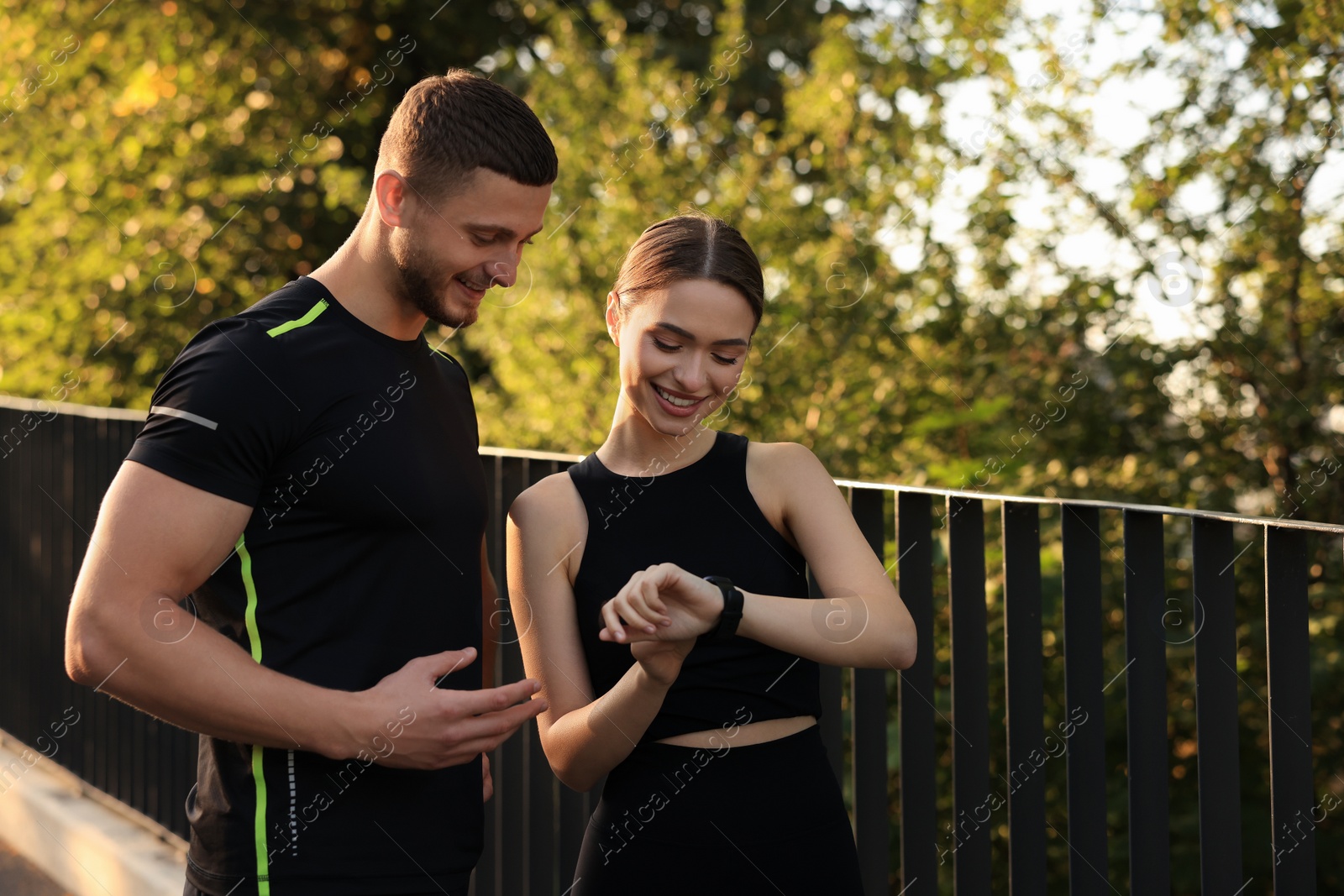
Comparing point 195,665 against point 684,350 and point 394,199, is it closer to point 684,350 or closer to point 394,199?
point 394,199

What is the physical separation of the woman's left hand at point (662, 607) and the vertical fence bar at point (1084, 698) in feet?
2.17

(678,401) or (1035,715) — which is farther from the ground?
(678,401)

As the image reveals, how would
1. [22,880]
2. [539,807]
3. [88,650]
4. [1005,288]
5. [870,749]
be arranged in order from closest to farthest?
[88,650] → [870,749] → [539,807] → [22,880] → [1005,288]

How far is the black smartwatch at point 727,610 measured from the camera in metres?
1.75

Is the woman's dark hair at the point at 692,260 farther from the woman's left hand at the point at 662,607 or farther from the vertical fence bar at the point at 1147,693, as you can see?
the vertical fence bar at the point at 1147,693

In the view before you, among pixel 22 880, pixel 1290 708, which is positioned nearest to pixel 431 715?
pixel 1290 708

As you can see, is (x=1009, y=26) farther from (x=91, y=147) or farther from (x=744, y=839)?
(x=91, y=147)

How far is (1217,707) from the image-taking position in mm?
1826

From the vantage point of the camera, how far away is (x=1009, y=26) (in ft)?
20.2

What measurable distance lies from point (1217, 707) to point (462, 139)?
4.62 ft

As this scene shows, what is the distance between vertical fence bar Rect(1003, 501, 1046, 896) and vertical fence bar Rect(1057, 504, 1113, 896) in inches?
2.6

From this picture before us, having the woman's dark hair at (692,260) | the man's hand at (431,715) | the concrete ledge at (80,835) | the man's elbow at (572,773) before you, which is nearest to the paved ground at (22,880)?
the concrete ledge at (80,835)

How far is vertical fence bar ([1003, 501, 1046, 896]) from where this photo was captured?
6.82 ft

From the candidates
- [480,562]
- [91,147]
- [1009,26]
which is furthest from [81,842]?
[91,147]
